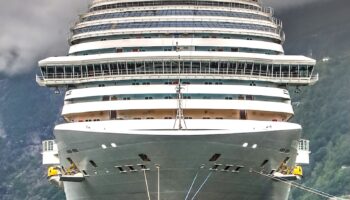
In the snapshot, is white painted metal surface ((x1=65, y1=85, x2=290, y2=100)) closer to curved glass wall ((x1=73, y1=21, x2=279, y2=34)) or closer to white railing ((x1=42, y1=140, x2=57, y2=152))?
curved glass wall ((x1=73, y1=21, x2=279, y2=34))

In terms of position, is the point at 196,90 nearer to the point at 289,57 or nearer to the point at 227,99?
the point at 227,99

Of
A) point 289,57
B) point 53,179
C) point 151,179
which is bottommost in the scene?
point 53,179

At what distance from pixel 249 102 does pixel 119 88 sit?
7267 millimetres

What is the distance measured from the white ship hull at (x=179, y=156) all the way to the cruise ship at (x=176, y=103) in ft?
0.20

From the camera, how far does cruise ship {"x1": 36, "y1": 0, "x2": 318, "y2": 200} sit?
52.8 metres

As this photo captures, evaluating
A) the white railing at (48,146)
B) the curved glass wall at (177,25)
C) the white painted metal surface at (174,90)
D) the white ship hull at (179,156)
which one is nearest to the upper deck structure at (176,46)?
the curved glass wall at (177,25)

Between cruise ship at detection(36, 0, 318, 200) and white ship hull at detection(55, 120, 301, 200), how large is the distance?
0.06 metres

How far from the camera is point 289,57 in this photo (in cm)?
6253

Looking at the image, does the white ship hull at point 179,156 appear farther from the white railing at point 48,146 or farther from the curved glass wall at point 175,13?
the curved glass wall at point 175,13

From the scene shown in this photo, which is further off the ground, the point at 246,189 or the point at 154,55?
the point at 154,55

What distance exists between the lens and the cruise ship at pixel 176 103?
52.8m

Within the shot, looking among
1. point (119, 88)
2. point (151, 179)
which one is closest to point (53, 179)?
point (119, 88)

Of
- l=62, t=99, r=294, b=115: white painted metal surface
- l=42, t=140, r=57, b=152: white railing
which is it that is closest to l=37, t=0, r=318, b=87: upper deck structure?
l=62, t=99, r=294, b=115: white painted metal surface

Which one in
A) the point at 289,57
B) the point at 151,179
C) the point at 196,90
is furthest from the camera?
the point at 289,57
